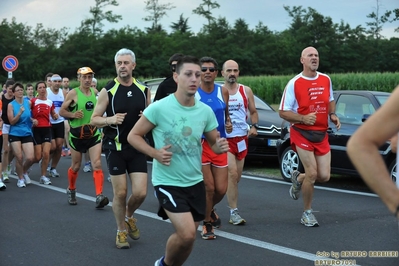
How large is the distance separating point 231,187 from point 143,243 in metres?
1.53

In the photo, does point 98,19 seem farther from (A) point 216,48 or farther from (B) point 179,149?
(B) point 179,149

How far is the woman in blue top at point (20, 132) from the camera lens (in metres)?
12.9

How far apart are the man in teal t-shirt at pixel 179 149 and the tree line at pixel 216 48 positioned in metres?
76.1

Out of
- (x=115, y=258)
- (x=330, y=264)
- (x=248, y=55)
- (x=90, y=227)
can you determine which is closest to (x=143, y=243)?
(x=115, y=258)

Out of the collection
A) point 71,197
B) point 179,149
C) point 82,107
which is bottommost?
point 71,197

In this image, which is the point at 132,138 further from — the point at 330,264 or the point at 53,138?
the point at 53,138

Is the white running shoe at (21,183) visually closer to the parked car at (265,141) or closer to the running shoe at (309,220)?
the parked car at (265,141)

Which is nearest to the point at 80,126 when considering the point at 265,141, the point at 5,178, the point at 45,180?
the point at 45,180

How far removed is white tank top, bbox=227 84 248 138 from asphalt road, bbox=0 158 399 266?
3.99ft

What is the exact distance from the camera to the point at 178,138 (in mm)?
5418

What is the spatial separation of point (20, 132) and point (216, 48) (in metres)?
74.2

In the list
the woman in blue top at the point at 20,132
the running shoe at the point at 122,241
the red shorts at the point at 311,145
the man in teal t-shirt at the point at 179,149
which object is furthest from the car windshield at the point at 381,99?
the woman in blue top at the point at 20,132

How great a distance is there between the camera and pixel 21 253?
725cm

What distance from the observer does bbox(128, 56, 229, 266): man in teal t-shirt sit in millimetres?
5379
